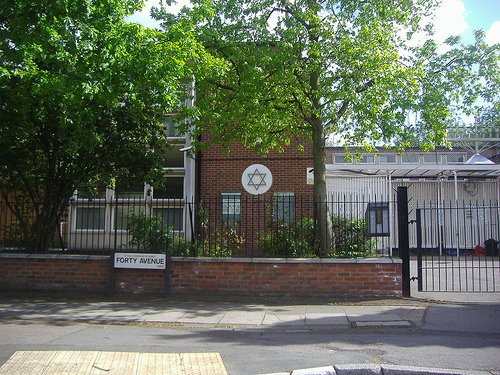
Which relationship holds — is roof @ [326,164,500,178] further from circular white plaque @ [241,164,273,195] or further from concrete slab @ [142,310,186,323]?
concrete slab @ [142,310,186,323]

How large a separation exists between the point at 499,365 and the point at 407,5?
30.4ft

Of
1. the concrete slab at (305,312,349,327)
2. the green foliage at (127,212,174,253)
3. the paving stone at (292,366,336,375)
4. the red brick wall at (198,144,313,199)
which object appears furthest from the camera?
the red brick wall at (198,144,313,199)

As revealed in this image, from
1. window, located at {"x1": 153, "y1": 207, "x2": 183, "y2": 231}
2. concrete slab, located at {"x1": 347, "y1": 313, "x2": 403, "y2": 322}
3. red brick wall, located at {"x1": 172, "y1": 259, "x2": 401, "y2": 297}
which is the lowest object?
concrete slab, located at {"x1": 347, "y1": 313, "x2": 403, "y2": 322}

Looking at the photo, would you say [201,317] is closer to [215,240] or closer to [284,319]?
[284,319]

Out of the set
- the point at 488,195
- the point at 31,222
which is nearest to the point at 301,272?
the point at 31,222

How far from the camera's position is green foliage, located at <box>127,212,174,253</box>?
1164cm

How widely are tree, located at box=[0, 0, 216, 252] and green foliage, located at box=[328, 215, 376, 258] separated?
4793mm

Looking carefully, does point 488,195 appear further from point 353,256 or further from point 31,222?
point 31,222

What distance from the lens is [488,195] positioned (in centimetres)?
2144

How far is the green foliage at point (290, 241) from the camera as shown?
36.9ft

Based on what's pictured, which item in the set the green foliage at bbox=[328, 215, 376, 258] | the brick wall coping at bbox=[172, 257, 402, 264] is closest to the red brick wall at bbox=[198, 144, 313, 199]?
the green foliage at bbox=[328, 215, 376, 258]

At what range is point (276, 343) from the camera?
7.19m

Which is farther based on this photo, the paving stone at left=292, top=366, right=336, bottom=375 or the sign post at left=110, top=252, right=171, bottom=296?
the sign post at left=110, top=252, right=171, bottom=296

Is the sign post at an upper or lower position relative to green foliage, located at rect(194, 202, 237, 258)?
lower
